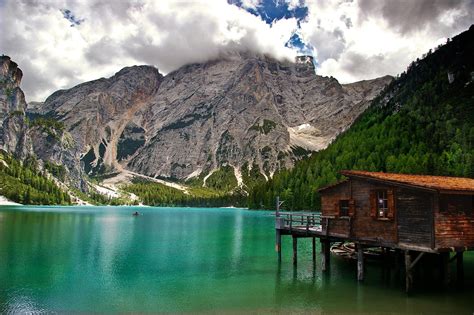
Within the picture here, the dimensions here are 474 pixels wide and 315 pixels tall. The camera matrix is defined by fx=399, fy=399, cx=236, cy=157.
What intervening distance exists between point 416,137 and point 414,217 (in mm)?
130926

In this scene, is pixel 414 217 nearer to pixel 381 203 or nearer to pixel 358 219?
pixel 381 203

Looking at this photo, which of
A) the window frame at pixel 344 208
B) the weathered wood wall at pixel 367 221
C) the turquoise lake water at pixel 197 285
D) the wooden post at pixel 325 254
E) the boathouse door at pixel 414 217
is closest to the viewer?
the turquoise lake water at pixel 197 285

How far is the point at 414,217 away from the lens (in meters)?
30.1

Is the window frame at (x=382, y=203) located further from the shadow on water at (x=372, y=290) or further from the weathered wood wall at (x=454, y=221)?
the shadow on water at (x=372, y=290)

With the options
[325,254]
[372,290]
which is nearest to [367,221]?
[372,290]

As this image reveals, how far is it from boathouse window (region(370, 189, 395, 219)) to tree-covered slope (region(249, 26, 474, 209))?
83.5 meters

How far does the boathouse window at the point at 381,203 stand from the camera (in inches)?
1258

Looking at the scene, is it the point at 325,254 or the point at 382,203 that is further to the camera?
the point at 325,254

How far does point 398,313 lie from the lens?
26.4 m

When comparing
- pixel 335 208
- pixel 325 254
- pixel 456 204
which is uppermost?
pixel 456 204

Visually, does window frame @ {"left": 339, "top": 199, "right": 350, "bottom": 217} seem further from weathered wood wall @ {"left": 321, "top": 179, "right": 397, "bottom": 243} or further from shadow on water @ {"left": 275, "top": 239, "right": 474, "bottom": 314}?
shadow on water @ {"left": 275, "top": 239, "right": 474, "bottom": 314}

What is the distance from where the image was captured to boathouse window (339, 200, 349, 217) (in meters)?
37.1

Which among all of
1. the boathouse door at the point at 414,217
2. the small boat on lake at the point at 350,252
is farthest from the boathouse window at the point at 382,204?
the small boat on lake at the point at 350,252

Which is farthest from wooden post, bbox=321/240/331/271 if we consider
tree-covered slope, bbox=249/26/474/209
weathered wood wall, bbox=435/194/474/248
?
tree-covered slope, bbox=249/26/474/209
